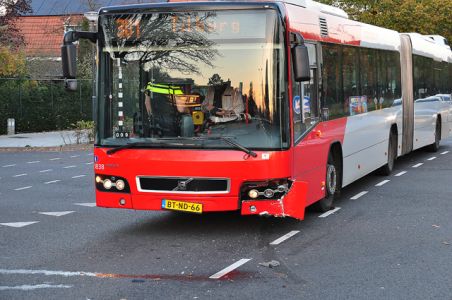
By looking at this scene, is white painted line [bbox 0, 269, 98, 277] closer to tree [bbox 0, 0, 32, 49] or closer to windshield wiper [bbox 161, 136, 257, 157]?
windshield wiper [bbox 161, 136, 257, 157]

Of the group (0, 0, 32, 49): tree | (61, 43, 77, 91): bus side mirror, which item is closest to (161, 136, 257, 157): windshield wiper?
(61, 43, 77, 91): bus side mirror

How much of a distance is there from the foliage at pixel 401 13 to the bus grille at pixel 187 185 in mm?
38370

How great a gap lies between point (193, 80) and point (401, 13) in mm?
39561

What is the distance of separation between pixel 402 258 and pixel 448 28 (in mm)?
44220

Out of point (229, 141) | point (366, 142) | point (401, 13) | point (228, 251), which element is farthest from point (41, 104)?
point (228, 251)

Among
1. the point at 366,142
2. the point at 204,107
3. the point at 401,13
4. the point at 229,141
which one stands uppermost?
the point at 401,13

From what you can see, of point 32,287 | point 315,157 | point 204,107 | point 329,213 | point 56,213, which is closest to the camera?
point 32,287

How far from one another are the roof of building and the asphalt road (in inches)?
1315

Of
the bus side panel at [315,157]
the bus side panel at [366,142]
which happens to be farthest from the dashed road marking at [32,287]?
the bus side panel at [366,142]

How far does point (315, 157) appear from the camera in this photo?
10.1 meters

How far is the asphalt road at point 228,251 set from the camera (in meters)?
6.75

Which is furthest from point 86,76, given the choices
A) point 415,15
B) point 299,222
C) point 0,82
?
point 299,222

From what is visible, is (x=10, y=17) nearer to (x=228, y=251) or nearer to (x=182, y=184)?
(x=182, y=184)

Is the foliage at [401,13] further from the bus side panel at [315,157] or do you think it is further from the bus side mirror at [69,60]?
the bus side mirror at [69,60]
